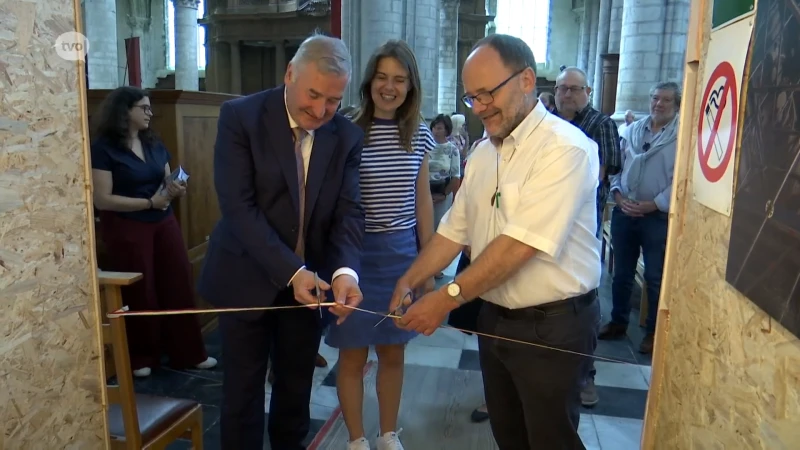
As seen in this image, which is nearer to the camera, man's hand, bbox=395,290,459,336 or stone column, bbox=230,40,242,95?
man's hand, bbox=395,290,459,336

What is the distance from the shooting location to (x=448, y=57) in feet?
51.9

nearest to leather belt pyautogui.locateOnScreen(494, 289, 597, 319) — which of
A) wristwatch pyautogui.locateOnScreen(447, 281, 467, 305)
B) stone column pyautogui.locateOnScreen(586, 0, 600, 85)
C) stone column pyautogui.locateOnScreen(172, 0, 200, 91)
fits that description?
wristwatch pyautogui.locateOnScreen(447, 281, 467, 305)

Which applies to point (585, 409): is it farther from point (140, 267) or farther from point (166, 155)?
point (166, 155)

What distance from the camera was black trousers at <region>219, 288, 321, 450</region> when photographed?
2.16 metres

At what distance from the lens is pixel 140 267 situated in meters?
3.39

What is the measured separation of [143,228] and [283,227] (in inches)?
63.7

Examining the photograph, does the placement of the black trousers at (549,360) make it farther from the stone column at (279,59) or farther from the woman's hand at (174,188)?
the stone column at (279,59)

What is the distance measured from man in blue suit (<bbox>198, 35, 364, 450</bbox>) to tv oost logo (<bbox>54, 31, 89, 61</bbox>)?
1.62 ft

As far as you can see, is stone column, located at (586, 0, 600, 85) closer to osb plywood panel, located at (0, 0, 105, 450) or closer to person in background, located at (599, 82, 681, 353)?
person in background, located at (599, 82, 681, 353)

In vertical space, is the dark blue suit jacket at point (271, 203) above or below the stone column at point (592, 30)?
below

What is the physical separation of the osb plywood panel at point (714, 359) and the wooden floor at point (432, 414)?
4.47ft

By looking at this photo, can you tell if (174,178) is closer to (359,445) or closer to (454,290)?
(359,445)

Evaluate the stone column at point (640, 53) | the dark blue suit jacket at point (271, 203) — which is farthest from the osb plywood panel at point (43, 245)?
the stone column at point (640, 53)

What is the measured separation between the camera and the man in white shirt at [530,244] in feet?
5.53
